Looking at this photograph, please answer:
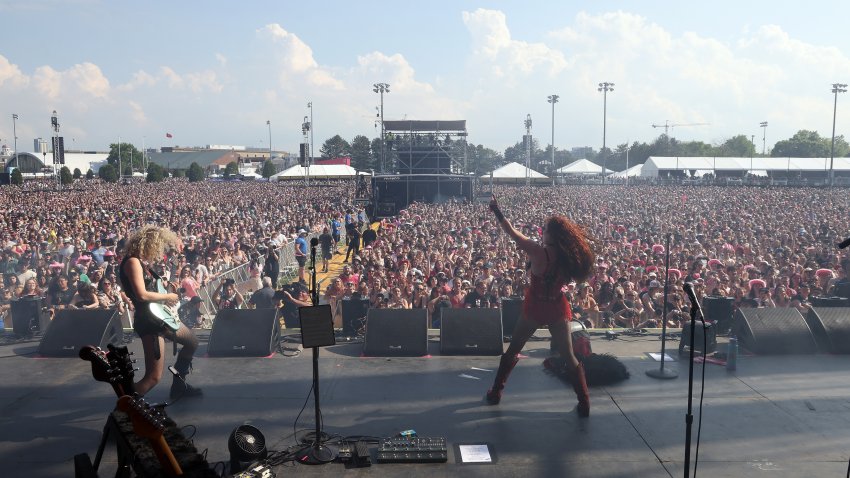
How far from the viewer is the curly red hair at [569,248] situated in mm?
5887

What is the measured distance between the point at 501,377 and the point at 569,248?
4.50 ft

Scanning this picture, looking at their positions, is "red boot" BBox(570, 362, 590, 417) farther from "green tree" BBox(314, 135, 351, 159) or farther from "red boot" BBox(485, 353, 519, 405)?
"green tree" BBox(314, 135, 351, 159)

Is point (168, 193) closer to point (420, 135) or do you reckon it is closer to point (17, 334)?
point (420, 135)

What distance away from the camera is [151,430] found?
2.89 m

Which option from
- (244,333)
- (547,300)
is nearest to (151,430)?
(547,300)

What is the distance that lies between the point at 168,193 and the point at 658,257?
35.6 meters

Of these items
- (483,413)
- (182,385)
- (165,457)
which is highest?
(165,457)

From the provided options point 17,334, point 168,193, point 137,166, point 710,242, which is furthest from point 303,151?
point 137,166

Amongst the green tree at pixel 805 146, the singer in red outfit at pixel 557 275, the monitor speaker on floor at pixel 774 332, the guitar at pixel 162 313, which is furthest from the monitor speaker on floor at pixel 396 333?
the green tree at pixel 805 146

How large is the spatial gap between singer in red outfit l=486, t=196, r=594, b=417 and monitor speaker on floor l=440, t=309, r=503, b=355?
6.59ft

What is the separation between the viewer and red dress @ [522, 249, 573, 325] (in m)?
5.91

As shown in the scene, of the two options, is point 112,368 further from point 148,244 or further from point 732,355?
point 732,355

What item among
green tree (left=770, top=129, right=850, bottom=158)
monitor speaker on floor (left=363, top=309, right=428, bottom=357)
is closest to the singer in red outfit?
monitor speaker on floor (left=363, top=309, right=428, bottom=357)

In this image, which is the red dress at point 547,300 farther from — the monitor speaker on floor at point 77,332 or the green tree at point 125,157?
the green tree at point 125,157
